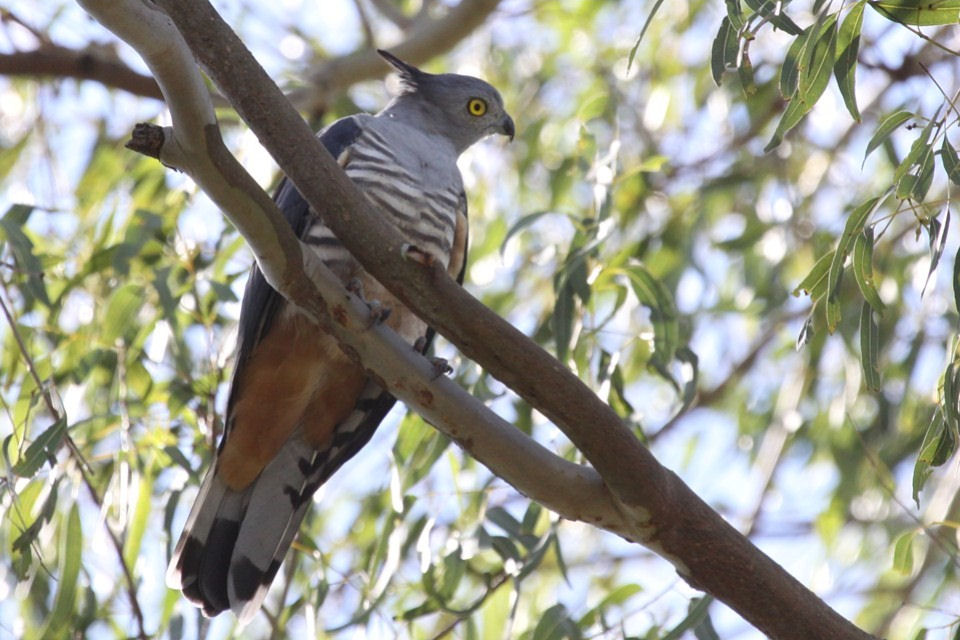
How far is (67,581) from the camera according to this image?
3344 millimetres

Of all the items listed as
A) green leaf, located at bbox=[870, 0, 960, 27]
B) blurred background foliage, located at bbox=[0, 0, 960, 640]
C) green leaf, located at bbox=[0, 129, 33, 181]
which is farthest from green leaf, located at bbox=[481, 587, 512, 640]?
green leaf, located at bbox=[0, 129, 33, 181]

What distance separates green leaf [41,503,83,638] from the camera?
3338 mm

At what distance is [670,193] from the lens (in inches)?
212

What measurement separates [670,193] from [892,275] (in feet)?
3.49

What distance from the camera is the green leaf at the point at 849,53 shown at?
222 centimetres

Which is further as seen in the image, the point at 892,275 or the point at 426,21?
the point at 426,21

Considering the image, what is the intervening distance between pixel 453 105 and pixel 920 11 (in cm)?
241

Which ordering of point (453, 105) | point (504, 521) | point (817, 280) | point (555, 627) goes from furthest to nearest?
point (453, 105)
point (504, 521)
point (555, 627)
point (817, 280)

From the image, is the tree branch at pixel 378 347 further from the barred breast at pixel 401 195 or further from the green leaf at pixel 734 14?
the barred breast at pixel 401 195

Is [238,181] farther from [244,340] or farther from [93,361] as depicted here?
[93,361]

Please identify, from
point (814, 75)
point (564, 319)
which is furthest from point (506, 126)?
point (814, 75)

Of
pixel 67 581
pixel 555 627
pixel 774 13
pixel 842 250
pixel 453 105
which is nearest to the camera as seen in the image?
pixel 774 13

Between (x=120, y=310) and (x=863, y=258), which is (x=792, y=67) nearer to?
(x=863, y=258)

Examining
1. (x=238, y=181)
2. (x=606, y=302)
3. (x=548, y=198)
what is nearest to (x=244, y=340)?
(x=238, y=181)
